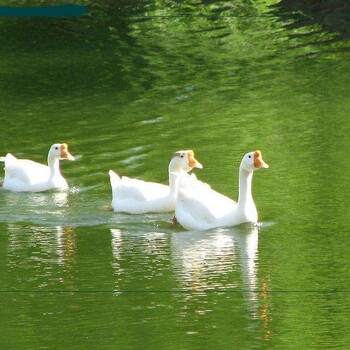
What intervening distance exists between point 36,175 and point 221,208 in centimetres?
251

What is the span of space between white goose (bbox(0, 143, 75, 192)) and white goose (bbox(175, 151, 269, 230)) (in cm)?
196

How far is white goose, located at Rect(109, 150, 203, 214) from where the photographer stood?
12109 millimetres

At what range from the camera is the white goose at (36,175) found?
13148mm

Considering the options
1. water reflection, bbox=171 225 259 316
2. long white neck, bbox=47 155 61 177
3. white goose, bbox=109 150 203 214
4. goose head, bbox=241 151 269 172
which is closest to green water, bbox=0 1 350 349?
water reflection, bbox=171 225 259 316

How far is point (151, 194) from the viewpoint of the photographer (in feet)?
39.9

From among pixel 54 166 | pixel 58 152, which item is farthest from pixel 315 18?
pixel 54 166

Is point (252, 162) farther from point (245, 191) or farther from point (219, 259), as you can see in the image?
point (219, 259)

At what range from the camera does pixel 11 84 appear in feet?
63.0

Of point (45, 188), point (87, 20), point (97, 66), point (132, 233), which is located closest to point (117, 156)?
point (45, 188)

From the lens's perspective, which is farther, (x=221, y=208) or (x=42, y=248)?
(x=221, y=208)

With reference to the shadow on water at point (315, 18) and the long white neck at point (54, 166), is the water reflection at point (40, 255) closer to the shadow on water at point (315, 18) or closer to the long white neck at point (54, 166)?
the long white neck at point (54, 166)

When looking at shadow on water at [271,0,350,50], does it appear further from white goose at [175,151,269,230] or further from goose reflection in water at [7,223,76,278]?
goose reflection in water at [7,223,76,278]

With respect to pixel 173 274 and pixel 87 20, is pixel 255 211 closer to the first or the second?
pixel 173 274

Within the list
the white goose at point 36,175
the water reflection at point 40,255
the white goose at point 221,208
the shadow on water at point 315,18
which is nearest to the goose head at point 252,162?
the white goose at point 221,208
